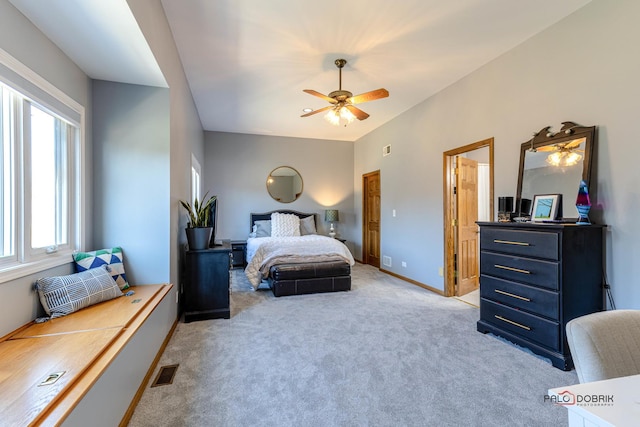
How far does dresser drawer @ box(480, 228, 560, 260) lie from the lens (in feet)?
7.13

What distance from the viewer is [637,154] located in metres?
2.04

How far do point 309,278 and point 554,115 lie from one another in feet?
10.7

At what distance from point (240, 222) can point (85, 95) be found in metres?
3.99

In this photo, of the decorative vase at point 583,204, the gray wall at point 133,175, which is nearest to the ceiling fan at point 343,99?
the gray wall at point 133,175

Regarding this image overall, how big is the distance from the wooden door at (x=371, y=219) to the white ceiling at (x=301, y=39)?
2.26 meters

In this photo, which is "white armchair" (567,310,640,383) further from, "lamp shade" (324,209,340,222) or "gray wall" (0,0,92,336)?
"lamp shade" (324,209,340,222)

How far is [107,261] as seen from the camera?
2.25 metres

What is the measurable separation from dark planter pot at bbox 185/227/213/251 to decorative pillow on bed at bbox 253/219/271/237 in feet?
8.84

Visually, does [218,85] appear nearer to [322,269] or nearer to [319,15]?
[319,15]

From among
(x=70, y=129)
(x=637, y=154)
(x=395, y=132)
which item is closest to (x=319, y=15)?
(x=70, y=129)

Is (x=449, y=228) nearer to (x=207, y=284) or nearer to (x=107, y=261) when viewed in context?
(x=207, y=284)

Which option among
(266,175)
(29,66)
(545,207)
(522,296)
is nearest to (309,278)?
(522,296)

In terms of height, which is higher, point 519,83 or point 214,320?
point 519,83

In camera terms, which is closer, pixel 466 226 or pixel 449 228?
pixel 449 228
